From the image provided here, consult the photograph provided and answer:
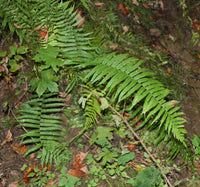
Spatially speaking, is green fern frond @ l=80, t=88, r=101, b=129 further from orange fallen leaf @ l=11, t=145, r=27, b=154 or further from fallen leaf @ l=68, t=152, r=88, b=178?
orange fallen leaf @ l=11, t=145, r=27, b=154

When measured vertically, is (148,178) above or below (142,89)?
below

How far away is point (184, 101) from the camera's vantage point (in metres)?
3.24

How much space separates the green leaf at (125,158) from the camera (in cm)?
242

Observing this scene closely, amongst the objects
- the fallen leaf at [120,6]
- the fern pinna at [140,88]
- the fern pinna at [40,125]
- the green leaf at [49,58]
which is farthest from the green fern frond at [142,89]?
the fallen leaf at [120,6]

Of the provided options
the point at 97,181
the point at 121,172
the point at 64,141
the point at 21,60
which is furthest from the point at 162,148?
the point at 21,60

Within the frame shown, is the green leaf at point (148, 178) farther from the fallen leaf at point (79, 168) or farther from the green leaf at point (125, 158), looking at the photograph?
the fallen leaf at point (79, 168)

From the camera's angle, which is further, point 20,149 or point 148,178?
point 20,149

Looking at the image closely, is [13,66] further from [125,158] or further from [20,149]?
[125,158]

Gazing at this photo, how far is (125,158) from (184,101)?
1447 mm

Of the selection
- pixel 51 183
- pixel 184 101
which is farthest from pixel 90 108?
pixel 184 101

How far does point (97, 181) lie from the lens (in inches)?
89.3

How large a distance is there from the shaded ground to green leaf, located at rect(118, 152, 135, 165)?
0.14m

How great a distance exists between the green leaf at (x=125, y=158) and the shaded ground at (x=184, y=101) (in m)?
0.14

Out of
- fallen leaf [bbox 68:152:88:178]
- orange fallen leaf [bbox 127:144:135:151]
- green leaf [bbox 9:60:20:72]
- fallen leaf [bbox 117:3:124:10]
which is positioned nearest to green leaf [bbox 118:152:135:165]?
orange fallen leaf [bbox 127:144:135:151]
